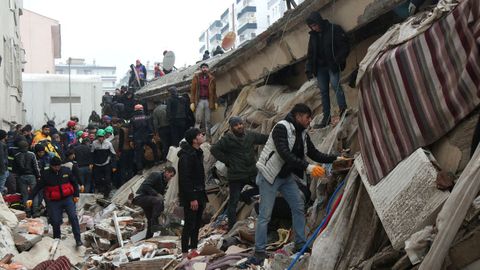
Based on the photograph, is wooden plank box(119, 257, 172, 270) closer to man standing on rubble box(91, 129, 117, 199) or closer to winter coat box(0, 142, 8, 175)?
winter coat box(0, 142, 8, 175)

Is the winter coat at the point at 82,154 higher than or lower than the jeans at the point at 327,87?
lower

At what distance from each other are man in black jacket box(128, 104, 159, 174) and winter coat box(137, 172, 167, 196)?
200 inches

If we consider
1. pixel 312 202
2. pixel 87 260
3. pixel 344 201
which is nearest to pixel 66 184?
pixel 87 260

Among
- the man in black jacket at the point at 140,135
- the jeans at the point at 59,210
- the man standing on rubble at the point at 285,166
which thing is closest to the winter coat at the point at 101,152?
the man in black jacket at the point at 140,135

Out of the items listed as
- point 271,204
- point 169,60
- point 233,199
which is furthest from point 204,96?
point 169,60

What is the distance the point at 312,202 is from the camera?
7.85 metres

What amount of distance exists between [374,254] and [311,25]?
4484mm

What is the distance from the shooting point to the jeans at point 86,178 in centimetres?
1521

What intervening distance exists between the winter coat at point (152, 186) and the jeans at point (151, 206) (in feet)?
0.30

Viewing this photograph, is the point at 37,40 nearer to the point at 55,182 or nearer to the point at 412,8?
the point at 55,182

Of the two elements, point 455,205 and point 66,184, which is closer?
point 455,205

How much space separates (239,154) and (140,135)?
23.1ft

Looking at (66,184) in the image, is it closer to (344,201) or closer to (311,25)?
(311,25)

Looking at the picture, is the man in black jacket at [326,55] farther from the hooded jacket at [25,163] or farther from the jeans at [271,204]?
the hooded jacket at [25,163]
